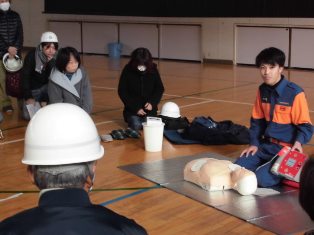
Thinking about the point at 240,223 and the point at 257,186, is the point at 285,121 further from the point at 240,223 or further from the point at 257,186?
the point at 240,223

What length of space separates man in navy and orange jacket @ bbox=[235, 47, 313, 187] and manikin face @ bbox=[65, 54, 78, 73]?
2073 millimetres

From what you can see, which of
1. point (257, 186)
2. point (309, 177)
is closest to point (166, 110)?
point (257, 186)

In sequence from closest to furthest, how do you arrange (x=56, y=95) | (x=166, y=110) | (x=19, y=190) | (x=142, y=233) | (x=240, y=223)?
(x=142, y=233) < (x=240, y=223) < (x=19, y=190) < (x=56, y=95) < (x=166, y=110)

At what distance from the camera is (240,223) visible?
3691mm

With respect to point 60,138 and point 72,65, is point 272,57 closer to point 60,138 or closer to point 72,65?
point 72,65

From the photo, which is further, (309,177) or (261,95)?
(261,95)

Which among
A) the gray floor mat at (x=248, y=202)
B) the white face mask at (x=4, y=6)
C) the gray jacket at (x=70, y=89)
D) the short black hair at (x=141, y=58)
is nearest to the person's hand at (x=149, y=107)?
the short black hair at (x=141, y=58)

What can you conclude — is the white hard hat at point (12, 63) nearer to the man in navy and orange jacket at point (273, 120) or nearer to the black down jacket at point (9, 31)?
the black down jacket at point (9, 31)

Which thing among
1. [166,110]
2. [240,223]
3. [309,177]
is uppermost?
[309,177]

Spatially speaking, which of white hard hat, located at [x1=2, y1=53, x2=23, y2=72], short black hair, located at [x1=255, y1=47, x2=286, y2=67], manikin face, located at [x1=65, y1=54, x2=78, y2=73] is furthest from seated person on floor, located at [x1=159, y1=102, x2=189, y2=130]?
white hard hat, located at [x1=2, y1=53, x2=23, y2=72]

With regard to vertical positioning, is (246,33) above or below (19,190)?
above

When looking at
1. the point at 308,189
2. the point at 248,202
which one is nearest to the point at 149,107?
A: the point at 248,202

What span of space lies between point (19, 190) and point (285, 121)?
222cm

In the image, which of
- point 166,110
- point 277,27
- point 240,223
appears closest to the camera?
point 240,223
